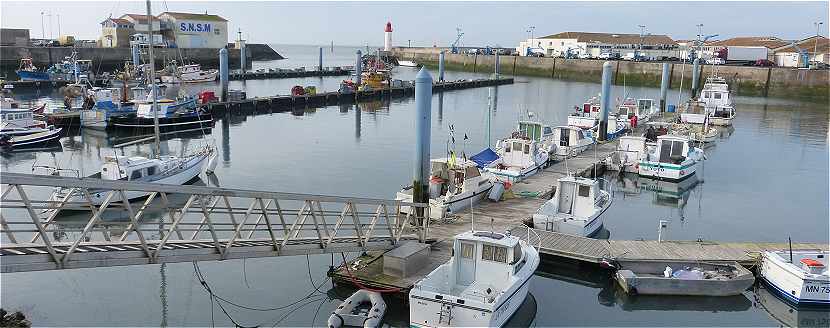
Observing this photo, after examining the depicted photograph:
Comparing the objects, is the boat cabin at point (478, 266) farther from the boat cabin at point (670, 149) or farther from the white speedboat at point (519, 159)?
the boat cabin at point (670, 149)

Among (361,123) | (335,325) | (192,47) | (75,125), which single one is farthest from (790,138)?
(192,47)

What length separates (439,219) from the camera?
20406mm

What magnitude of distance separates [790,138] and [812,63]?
55661mm

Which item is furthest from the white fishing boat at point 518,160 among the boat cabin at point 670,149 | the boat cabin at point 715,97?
the boat cabin at point 715,97

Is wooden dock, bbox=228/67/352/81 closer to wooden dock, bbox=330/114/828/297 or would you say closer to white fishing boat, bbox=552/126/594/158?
white fishing boat, bbox=552/126/594/158

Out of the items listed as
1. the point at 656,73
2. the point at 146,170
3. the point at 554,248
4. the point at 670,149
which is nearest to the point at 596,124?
the point at 670,149

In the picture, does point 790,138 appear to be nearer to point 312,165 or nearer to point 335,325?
→ point 312,165

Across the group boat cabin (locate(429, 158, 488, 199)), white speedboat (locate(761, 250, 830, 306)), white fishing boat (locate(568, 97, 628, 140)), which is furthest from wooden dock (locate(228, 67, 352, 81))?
white speedboat (locate(761, 250, 830, 306))

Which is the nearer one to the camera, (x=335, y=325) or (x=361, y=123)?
(x=335, y=325)

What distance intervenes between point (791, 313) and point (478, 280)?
27.0 feet

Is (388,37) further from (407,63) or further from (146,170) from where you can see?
(146,170)

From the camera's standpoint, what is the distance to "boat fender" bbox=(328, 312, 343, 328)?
1423 centimetres

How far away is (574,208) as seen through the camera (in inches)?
835

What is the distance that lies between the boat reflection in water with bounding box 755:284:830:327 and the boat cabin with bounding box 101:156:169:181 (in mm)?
21762
